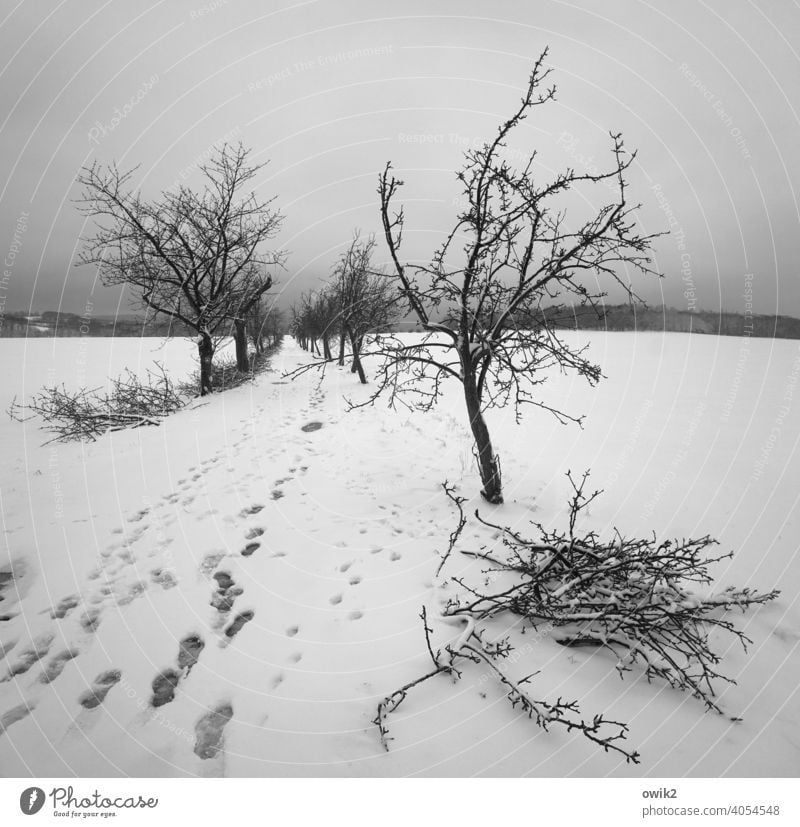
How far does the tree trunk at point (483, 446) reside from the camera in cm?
510

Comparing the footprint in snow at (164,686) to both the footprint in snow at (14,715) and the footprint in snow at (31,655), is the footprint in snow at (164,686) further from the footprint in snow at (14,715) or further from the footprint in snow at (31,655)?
the footprint in snow at (31,655)

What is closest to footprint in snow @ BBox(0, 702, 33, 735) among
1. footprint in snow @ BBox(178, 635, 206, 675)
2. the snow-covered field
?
the snow-covered field

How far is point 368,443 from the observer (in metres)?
8.50

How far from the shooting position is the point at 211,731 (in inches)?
95.3

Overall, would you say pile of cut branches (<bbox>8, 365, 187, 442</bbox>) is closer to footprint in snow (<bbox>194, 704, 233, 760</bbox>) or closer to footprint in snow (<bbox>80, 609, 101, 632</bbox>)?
footprint in snow (<bbox>80, 609, 101, 632</bbox>)

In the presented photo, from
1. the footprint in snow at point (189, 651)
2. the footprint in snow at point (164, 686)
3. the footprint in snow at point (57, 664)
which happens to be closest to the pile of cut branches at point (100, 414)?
the footprint in snow at point (57, 664)

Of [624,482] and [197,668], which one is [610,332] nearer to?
[624,482]

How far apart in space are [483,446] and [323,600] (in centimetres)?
306

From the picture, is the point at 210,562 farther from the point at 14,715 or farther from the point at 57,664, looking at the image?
the point at 14,715

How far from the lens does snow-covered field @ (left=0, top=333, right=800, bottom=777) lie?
2.30m

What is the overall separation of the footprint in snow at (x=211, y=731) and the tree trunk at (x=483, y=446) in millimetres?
4019

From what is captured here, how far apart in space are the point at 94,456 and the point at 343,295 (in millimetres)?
12216

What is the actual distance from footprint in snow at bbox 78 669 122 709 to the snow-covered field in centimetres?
2
